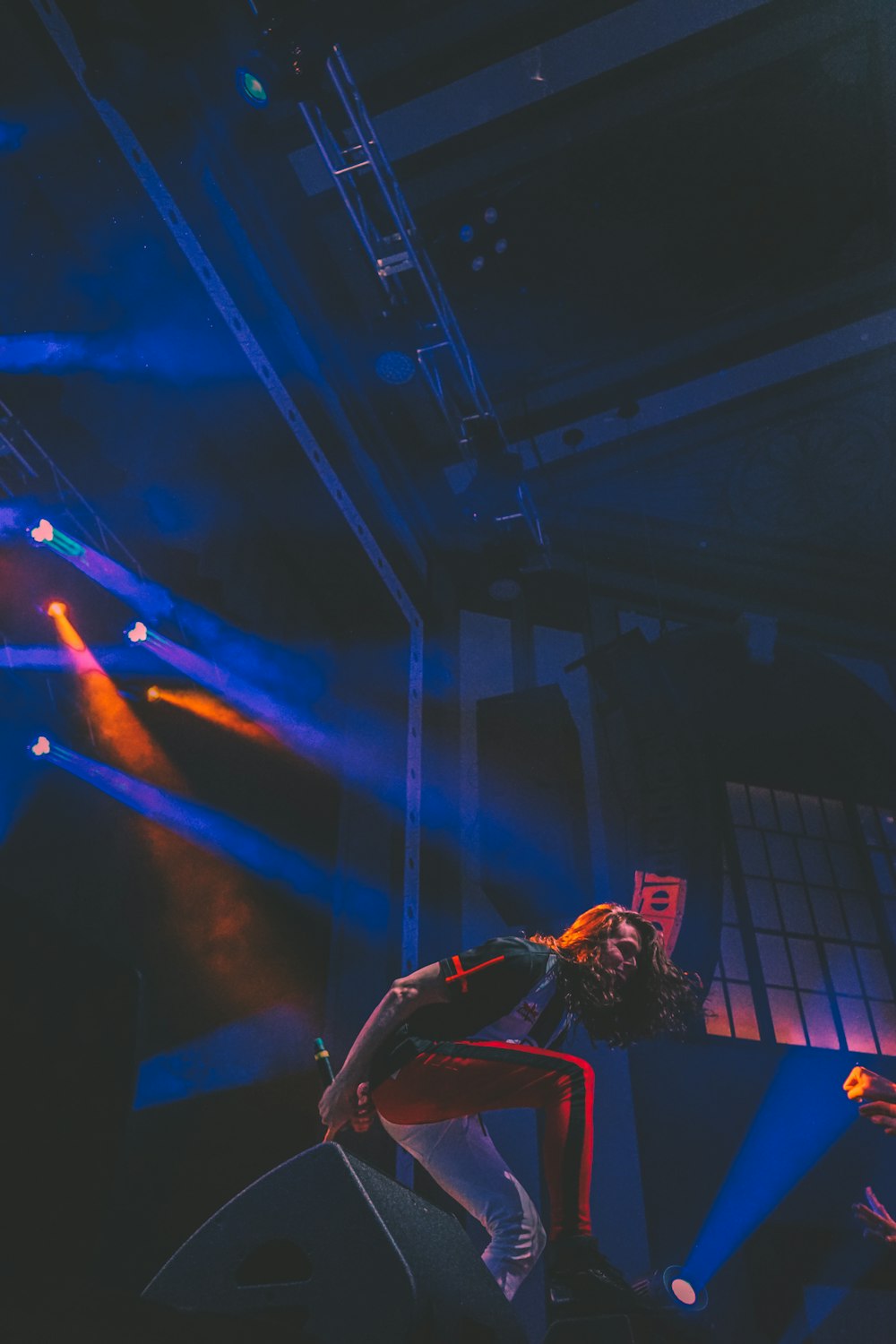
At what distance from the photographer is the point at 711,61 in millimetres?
5137

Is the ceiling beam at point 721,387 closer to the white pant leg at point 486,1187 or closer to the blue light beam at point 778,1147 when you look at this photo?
the blue light beam at point 778,1147

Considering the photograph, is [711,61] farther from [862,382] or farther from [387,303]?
[862,382]

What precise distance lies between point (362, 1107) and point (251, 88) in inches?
166

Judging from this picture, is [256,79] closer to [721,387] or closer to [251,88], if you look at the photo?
[251,88]

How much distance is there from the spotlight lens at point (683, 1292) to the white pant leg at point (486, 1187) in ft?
1.51

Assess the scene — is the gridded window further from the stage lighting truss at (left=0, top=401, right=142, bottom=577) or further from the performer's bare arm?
the stage lighting truss at (left=0, top=401, right=142, bottom=577)

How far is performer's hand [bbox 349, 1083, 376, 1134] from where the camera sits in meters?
2.33

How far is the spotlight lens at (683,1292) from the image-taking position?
1882mm

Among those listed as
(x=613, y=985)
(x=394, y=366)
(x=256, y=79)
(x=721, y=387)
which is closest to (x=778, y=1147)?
(x=613, y=985)

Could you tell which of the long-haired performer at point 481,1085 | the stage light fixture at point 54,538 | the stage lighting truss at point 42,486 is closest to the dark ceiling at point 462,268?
the stage lighting truss at point 42,486

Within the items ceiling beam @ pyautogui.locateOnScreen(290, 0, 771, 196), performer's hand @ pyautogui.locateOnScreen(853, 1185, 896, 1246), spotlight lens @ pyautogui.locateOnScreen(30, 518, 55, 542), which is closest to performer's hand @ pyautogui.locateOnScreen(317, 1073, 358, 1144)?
performer's hand @ pyautogui.locateOnScreen(853, 1185, 896, 1246)

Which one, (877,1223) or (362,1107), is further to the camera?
(877,1223)

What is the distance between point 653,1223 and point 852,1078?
3.07 m

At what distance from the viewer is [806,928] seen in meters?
6.99
